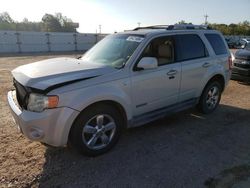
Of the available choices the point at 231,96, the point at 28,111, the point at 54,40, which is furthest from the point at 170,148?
the point at 54,40

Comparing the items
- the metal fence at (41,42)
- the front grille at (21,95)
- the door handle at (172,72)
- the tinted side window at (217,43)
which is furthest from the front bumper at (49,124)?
the metal fence at (41,42)

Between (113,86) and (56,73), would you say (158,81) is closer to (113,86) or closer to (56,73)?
(113,86)

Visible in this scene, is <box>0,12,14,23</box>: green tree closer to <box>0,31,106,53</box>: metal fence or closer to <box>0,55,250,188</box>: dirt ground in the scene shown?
<box>0,31,106,53</box>: metal fence

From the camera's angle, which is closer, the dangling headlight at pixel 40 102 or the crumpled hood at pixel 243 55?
the dangling headlight at pixel 40 102

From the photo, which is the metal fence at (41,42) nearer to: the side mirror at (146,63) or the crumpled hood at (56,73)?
the crumpled hood at (56,73)

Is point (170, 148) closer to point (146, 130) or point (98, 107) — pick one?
point (146, 130)

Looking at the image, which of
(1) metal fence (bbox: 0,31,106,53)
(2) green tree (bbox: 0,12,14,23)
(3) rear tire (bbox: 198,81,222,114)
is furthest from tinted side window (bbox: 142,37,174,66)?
(2) green tree (bbox: 0,12,14,23)

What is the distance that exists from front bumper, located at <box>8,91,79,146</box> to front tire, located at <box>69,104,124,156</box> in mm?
177

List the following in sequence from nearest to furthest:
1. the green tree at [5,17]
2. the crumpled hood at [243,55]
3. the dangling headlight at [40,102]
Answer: the dangling headlight at [40,102]
the crumpled hood at [243,55]
the green tree at [5,17]

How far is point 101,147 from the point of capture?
4055 millimetres

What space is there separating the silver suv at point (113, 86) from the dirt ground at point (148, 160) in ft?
1.12

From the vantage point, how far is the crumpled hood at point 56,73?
355 cm

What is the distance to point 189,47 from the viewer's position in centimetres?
534

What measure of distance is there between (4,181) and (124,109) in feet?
6.34
